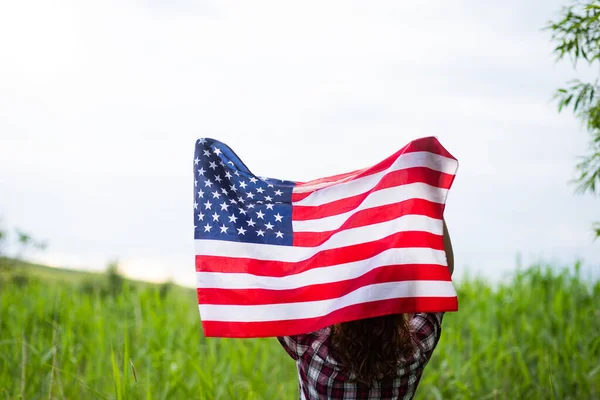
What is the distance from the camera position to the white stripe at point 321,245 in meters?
2.51

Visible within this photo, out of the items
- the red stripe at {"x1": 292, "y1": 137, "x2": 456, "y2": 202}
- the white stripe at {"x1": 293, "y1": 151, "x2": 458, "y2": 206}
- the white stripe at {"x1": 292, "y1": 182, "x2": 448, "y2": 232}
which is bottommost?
the white stripe at {"x1": 292, "y1": 182, "x2": 448, "y2": 232}

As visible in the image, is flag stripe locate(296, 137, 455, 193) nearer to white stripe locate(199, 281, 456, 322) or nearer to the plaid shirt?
white stripe locate(199, 281, 456, 322)

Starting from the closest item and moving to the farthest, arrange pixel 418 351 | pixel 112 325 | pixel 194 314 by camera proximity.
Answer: pixel 418 351
pixel 112 325
pixel 194 314

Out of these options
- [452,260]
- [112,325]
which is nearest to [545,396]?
[452,260]

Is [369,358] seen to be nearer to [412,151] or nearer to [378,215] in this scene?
[378,215]

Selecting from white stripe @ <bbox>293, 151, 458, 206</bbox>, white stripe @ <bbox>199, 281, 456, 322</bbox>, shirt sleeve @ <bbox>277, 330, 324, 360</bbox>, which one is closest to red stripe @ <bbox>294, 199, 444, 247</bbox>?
white stripe @ <bbox>293, 151, 458, 206</bbox>

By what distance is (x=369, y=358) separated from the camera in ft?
7.57

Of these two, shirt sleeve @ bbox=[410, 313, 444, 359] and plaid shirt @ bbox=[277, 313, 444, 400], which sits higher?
shirt sleeve @ bbox=[410, 313, 444, 359]

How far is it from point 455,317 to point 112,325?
443 cm

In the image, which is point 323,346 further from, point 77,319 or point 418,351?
point 77,319

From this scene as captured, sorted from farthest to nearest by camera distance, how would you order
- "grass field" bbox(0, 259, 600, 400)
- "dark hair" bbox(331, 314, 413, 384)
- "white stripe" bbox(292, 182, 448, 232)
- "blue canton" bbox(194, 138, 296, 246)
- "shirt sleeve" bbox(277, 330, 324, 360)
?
"grass field" bbox(0, 259, 600, 400)
"blue canton" bbox(194, 138, 296, 246)
"shirt sleeve" bbox(277, 330, 324, 360)
"white stripe" bbox(292, 182, 448, 232)
"dark hair" bbox(331, 314, 413, 384)

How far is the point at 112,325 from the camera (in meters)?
7.26

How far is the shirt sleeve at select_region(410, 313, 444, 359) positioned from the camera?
8.23 ft

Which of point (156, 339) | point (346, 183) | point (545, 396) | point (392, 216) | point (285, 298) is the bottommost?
point (545, 396)
